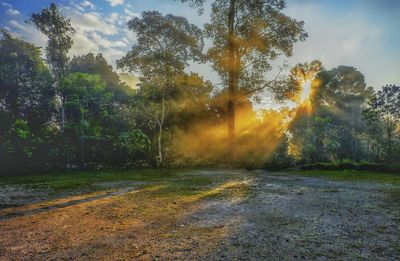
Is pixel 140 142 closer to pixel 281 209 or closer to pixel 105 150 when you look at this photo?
pixel 105 150

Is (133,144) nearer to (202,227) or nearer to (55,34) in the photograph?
(55,34)

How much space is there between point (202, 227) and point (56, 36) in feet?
62.5

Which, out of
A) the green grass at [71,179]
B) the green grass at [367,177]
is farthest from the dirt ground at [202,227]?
the green grass at [367,177]

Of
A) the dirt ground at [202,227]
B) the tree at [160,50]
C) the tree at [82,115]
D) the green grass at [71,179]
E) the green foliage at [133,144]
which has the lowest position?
the green grass at [71,179]

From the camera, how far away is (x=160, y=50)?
15914 mm

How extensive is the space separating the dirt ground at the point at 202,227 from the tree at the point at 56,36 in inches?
533

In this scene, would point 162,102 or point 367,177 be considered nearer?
point 367,177

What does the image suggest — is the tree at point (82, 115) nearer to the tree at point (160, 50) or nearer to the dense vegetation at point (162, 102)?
the dense vegetation at point (162, 102)

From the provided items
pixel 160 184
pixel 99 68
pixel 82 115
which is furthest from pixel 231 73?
pixel 99 68

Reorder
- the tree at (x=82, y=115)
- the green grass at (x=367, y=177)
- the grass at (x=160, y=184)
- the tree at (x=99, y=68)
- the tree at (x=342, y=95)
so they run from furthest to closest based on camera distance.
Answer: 1. the tree at (x=342, y=95)
2. the tree at (x=99, y=68)
3. the tree at (x=82, y=115)
4. the green grass at (x=367, y=177)
5. the grass at (x=160, y=184)

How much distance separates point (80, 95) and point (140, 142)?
17.3 feet

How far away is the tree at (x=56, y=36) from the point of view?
17.2m

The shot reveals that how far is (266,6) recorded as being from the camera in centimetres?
1597

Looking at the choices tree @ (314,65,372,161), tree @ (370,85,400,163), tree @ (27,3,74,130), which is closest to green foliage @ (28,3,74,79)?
tree @ (27,3,74,130)
